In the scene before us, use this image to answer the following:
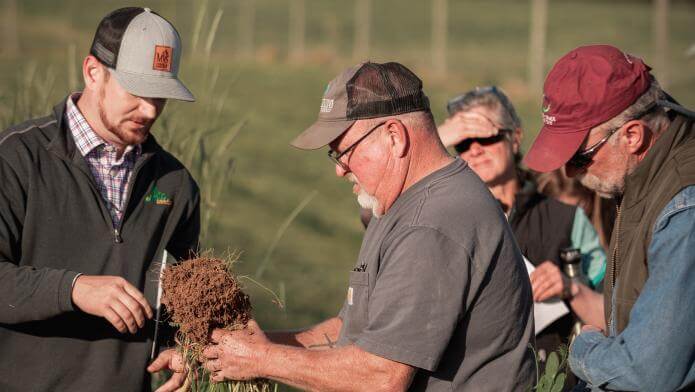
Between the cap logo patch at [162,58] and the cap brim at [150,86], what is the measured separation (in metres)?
0.04

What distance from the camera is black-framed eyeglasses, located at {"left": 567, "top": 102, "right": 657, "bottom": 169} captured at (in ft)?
9.71

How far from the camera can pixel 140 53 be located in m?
3.72

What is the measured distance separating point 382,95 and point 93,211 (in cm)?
126

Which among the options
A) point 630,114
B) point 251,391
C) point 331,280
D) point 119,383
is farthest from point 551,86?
point 331,280

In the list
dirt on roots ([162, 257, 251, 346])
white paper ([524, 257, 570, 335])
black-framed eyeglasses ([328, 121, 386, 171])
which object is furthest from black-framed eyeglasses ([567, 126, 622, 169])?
white paper ([524, 257, 570, 335])

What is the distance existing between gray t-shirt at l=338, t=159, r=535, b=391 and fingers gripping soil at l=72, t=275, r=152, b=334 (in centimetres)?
69

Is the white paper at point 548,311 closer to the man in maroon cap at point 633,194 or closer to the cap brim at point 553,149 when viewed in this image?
the man in maroon cap at point 633,194

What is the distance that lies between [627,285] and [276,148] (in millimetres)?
15014

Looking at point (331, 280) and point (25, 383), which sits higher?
point (25, 383)

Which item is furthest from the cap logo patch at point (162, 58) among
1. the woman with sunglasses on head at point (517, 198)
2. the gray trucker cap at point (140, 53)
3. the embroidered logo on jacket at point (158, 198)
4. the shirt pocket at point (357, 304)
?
the woman with sunglasses on head at point (517, 198)

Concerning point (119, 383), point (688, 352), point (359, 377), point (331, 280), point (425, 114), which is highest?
point (425, 114)

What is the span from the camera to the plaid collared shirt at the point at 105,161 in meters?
3.72

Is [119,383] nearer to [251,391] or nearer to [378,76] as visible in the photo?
[251,391]

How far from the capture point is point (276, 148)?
17.7 m
